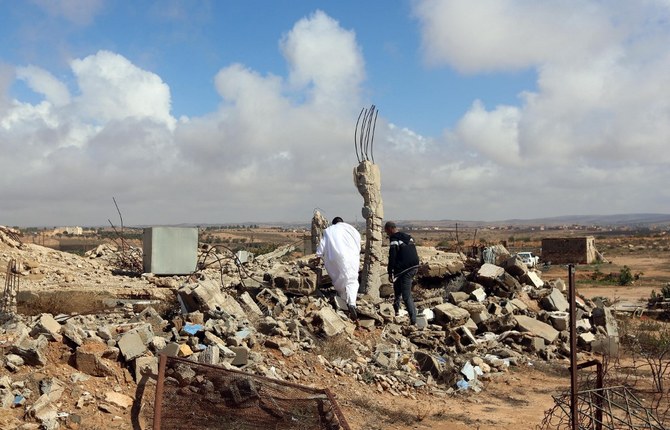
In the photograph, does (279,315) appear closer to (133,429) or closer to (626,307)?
(133,429)

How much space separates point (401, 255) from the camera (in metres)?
10.3

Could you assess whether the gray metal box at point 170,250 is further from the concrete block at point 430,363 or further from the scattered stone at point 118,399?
the scattered stone at point 118,399

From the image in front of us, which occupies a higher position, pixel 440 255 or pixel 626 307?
pixel 440 255

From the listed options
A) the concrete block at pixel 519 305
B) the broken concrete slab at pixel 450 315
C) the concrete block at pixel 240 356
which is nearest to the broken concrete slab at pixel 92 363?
the concrete block at pixel 240 356

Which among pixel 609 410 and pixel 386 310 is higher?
pixel 609 410

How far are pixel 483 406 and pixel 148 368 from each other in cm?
412

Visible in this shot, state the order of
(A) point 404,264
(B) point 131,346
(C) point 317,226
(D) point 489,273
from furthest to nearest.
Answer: (C) point 317,226 → (D) point 489,273 → (A) point 404,264 → (B) point 131,346

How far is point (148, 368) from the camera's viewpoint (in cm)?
641

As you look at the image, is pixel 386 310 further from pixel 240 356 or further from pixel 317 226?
pixel 317 226

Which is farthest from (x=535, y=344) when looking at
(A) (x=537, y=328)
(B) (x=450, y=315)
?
(B) (x=450, y=315)

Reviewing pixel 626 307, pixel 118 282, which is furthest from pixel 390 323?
pixel 626 307

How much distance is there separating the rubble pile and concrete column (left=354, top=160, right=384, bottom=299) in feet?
1.46

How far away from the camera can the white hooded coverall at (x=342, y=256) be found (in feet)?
34.0

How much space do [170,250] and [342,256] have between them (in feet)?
21.3
